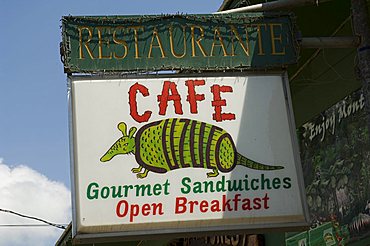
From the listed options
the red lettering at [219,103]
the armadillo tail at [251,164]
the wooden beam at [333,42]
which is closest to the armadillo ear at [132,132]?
Result: the red lettering at [219,103]

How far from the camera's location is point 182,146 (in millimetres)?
5613

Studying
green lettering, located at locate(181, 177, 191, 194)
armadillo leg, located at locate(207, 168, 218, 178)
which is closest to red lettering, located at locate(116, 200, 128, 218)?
green lettering, located at locate(181, 177, 191, 194)

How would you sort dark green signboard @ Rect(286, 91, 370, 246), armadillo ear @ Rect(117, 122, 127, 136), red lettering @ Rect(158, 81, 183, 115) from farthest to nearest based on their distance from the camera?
dark green signboard @ Rect(286, 91, 370, 246) < red lettering @ Rect(158, 81, 183, 115) < armadillo ear @ Rect(117, 122, 127, 136)

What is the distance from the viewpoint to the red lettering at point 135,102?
18.5 ft

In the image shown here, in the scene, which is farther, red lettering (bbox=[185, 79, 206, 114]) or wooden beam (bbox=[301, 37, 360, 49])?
red lettering (bbox=[185, 79, 206, 114])

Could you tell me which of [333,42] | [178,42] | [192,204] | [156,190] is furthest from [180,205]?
[333,42]

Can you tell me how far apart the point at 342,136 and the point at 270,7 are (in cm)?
213

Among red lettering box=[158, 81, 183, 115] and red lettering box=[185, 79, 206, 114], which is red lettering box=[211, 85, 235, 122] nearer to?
red lettering box=[185, 79, 206, 114]

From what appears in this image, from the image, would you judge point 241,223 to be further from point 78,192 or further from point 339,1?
point 339,1

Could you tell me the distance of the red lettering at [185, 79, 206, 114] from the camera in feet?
18.7

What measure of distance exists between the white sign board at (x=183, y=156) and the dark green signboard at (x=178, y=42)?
15cm

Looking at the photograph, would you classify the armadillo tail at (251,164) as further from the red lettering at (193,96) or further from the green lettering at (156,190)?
the green lettering at (156,190)

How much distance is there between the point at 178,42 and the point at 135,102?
0.62 meters

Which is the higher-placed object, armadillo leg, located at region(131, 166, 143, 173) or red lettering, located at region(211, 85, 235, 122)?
red lettering, located at region(211, 85, 235, 122)
